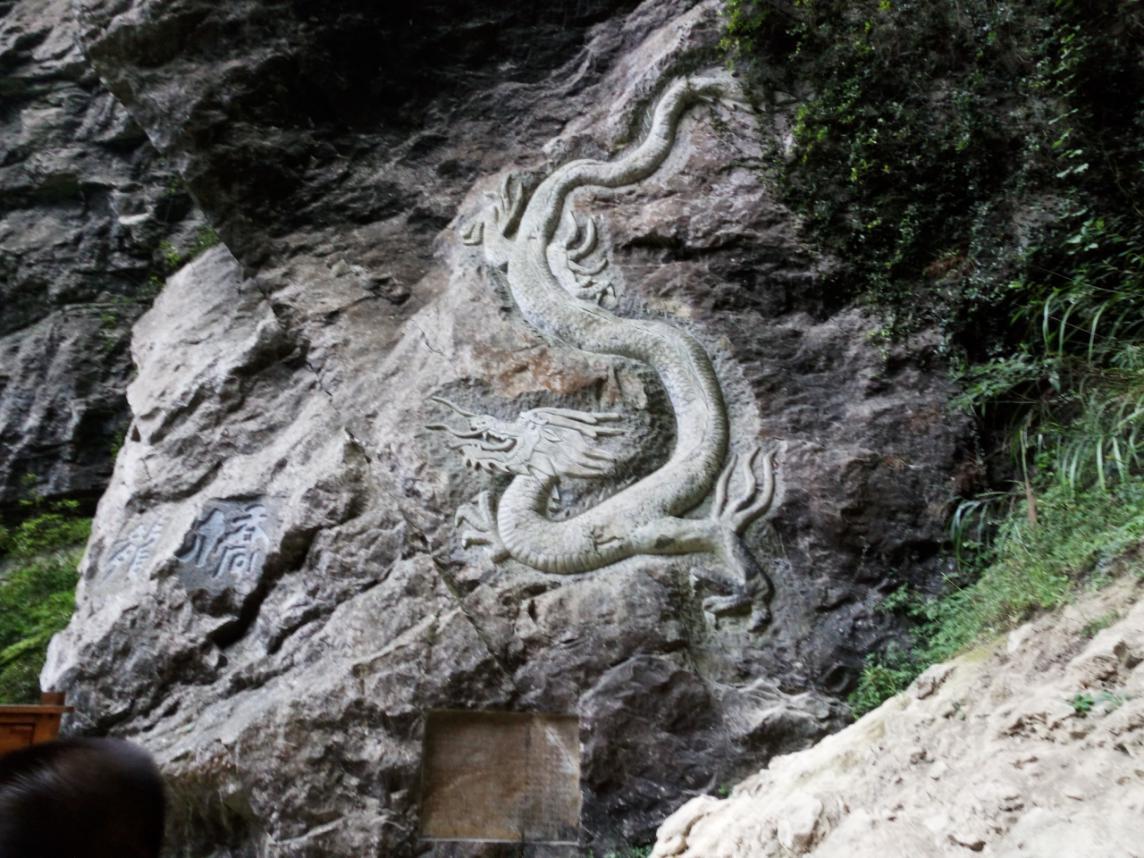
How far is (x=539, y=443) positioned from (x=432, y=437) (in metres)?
0.55

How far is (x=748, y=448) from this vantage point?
13.7 ft

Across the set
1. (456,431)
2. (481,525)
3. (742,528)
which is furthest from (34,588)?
(742,528)

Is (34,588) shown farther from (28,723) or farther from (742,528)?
(742,528)

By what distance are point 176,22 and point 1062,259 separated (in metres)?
5.46

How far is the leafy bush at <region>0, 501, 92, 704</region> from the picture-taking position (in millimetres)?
5949

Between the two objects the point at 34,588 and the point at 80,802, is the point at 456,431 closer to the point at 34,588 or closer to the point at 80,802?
the point at 80,802

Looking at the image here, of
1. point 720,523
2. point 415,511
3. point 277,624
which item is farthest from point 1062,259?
point 277,624

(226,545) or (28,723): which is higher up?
(226,545)

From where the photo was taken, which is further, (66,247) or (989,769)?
(66,247)

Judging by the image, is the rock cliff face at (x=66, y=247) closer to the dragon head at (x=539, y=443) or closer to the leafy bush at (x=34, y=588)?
the leafy bush at (x=34, y=588)

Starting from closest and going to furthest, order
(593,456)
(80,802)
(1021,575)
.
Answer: (80,802), (1021,575), (593,456)

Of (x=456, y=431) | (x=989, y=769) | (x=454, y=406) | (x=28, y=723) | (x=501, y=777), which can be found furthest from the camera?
(x=454, y=406)

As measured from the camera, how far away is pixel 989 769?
213 cm

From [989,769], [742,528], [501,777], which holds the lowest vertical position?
[501,777]
